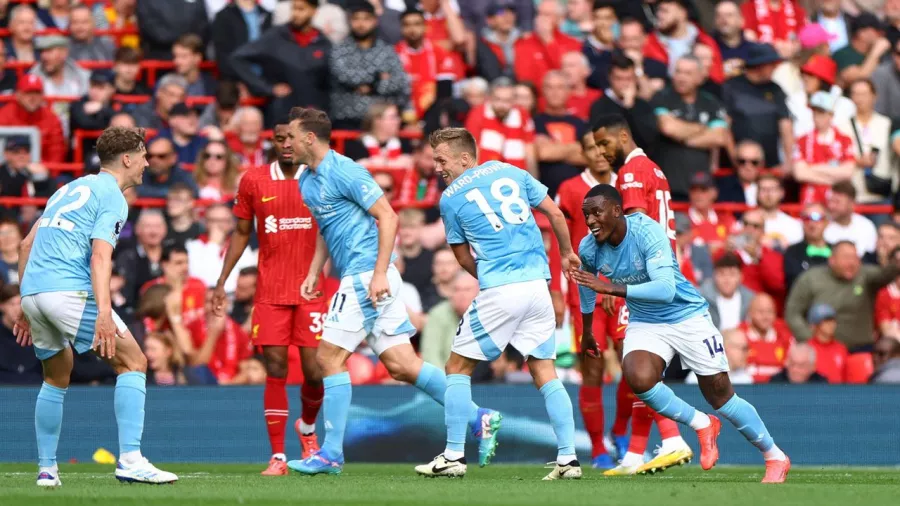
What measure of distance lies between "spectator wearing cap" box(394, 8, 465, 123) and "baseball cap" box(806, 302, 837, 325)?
17.6 feet

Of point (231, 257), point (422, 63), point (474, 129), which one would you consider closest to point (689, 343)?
point (231, 257)

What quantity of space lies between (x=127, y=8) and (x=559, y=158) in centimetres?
630

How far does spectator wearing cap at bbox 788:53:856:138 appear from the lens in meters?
18.6

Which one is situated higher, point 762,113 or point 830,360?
point 762,113

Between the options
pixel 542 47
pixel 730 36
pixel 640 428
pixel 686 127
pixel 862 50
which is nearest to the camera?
pixel 640 428

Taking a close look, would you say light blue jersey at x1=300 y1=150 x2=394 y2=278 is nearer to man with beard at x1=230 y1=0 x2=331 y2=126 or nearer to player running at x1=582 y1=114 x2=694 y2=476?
player running at x1=582 y1=114 x2=694 y2=476

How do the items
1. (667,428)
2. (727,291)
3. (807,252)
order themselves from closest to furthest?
(667,428)
(727,291)
(807,252)

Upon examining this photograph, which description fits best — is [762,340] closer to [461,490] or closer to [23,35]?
[461,490]

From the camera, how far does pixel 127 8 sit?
19922 mm

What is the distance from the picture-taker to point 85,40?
19.3m

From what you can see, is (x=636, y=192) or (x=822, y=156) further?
(x=822, y=156)

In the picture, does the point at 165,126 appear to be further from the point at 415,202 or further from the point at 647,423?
the point at 647,423

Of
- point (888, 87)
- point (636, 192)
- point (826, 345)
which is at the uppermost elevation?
point (888, 87)

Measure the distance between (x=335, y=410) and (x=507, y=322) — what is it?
1416 millimetres
